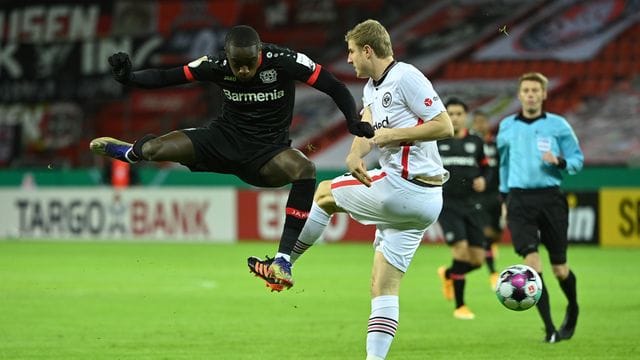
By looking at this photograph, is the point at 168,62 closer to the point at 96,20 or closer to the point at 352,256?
the point at 96,20

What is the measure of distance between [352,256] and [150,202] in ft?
18.0

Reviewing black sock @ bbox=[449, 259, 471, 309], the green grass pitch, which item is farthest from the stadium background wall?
black sock @ bbox=[449, 259, 471, 309]

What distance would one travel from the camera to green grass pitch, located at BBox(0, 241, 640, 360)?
9.40 m

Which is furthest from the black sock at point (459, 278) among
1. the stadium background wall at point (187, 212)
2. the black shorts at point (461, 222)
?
the stadium background wall at point (187, 212)

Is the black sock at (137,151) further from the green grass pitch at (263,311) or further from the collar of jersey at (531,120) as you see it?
the collar of jersey at (531,120)

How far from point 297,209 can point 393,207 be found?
0.92 m

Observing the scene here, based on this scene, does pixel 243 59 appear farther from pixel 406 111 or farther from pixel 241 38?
pixel 406 111

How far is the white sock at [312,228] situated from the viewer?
304 inches

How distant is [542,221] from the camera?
33.1ft

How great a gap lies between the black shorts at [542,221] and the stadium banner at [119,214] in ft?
42.2

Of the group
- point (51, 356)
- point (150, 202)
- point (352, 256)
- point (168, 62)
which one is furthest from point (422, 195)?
point (168, 62)

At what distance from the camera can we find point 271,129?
26.4ft

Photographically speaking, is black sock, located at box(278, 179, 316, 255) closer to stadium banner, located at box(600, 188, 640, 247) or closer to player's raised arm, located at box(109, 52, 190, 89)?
player's raised arm, located at box(109, 52, 190, 89)

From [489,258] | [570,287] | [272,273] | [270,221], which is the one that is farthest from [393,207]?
[270,221]
